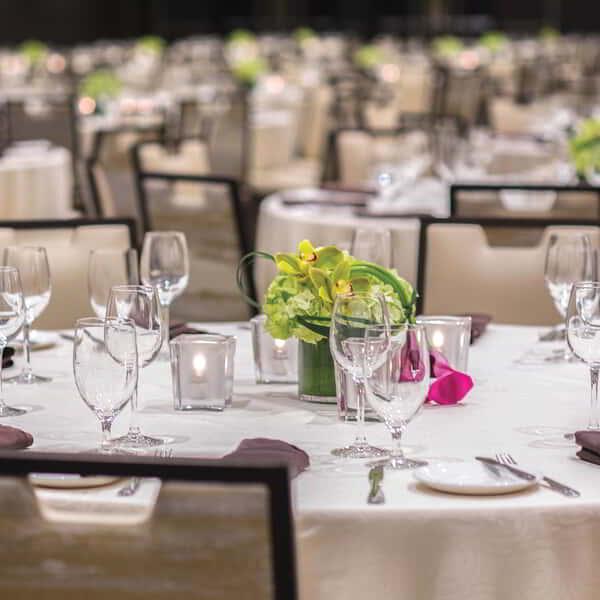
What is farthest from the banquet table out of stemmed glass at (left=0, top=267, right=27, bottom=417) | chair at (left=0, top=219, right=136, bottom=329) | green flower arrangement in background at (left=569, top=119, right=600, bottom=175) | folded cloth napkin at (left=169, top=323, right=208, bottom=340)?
green flower arrangement in background at (left=569, top=119, right=600, bottom=175)

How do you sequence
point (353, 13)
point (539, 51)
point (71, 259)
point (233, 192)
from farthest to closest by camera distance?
point (353, 13) < point (539, 51) < point (233, 192) < point (71, 259)

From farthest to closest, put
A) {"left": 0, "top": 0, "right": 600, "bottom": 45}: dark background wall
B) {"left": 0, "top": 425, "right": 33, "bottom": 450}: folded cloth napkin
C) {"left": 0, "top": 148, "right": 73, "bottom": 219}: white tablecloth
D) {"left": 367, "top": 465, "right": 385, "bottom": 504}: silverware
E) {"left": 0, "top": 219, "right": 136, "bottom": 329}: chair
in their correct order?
{"left": 0, "top": 0, "right": 600, "bottom": 45}: dark background wall < {"left": 0, "top": 148, "right": 73, "bottom": 219}: white tablecloth < {"left": 0, "top": 219, "right": 136, "bottom": 329}: chair < {"left": 0, "top": 425, "right": 33, "bottom": 450}: folded cloth napkin < {"left": 367, "top": 465, "right": 385, "bottom": 504}: silverware

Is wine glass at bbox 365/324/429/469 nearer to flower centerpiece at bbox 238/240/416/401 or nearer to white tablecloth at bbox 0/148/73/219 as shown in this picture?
flower centerpiece at bbox 238/240/416/401

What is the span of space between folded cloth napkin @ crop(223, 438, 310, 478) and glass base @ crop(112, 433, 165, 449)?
0.18 meters

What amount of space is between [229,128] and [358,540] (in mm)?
8132

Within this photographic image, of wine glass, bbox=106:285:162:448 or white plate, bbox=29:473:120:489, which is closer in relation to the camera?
white plate, bbox=29:473:120:489

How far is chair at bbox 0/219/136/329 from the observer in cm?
393

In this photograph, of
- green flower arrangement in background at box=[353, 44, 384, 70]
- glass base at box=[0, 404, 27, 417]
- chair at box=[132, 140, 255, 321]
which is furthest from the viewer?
green flower arrangement in background at box=[353, 44, 384, 70]

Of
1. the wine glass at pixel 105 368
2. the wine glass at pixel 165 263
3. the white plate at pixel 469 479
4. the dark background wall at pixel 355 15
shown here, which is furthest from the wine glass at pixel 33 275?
the dark background wall at pixel 355 15

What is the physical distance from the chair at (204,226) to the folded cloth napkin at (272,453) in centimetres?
305

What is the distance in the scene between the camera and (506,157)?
700 centimetres

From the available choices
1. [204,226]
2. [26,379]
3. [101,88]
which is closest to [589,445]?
[26,379]

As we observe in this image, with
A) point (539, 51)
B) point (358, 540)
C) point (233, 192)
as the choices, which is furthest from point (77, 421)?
point (539, 51)

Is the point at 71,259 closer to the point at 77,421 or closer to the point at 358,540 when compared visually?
the point at 77,421
